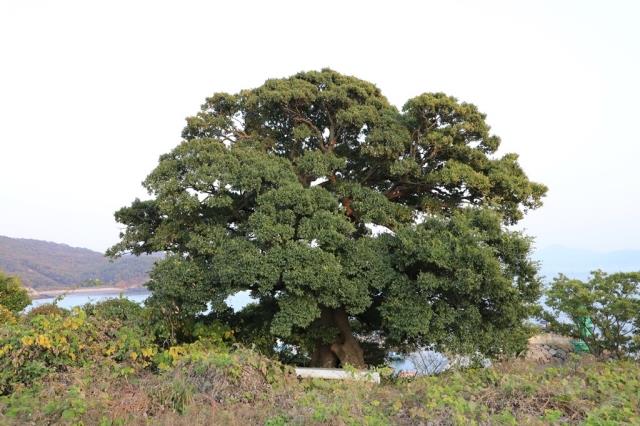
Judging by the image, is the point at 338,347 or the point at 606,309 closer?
the point at 606,309

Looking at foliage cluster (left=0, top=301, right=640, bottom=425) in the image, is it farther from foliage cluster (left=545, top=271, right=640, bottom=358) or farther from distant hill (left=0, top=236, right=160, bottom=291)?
distant hill (left=0, top=236, right=160, bottom=291)

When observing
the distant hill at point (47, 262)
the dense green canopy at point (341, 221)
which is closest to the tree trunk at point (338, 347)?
the dense green canopy at point (341, 221)

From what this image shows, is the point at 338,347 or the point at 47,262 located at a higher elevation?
the point at 47,262

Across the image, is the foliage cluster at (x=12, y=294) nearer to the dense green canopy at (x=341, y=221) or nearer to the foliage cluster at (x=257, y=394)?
the dense green canopy at (x=341, y=221)

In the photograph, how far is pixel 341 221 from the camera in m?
6.94

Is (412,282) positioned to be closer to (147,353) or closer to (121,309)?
(147,353)

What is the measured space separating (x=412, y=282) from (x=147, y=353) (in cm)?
377

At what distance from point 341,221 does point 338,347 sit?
9.13 feet

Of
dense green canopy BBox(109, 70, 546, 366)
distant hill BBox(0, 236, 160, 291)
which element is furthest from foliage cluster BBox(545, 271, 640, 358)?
distant hill BBox(0, 236, 160, 291)

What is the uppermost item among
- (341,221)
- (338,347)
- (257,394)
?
(341,221)

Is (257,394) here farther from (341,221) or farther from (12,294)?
(12,294)

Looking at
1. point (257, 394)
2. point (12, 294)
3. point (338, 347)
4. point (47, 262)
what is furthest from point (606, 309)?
point (47, 262)

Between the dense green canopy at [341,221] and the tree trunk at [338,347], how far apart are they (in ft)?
0.08

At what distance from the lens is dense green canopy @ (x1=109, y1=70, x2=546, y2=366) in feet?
22.0
